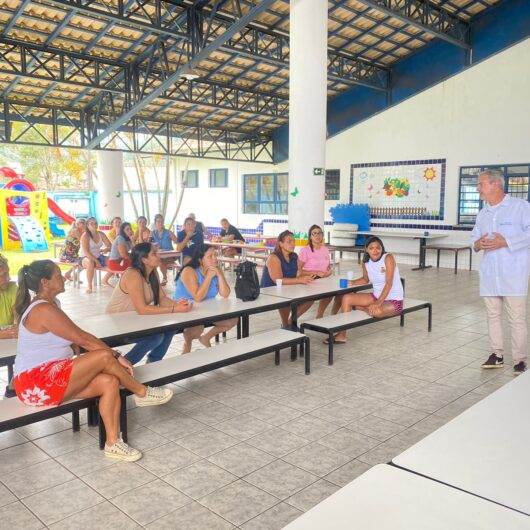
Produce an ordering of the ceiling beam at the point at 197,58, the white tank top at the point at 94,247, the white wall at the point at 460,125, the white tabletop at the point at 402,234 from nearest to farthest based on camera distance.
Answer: the ceiling beam at the point at 197,58, the white tank top at the point at 94,247, the white wall at the point at 460,125, the white tabletop at the point at 402,234

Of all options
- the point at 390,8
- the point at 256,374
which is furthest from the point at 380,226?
the point at 256,374

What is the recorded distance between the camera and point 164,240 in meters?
10.3

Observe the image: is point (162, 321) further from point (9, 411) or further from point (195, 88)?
point (195, 88)

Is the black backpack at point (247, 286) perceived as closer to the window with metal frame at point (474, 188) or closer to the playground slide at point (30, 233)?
the window with metal frame at point (474, 188)

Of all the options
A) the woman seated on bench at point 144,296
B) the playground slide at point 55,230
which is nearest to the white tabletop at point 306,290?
the woman seated on bench at point 144,296

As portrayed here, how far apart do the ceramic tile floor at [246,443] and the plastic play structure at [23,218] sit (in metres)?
14.7

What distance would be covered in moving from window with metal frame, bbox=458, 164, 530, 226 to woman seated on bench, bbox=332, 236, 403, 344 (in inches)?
285

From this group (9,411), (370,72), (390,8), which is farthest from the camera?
(370,72)

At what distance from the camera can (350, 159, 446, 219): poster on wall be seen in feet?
41.2

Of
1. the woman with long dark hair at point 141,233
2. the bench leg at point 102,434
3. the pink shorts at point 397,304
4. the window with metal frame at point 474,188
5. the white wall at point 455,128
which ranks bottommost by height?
the bench leg at point 102,434

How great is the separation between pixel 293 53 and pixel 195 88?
5.36 m

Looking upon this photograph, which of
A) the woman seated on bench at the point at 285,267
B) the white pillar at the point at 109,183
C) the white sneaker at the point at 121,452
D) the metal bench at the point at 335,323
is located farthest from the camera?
the white pillar at the point at 109,183

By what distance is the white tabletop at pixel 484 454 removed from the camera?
1.64 meters

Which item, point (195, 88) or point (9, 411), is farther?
point (195, 88)
